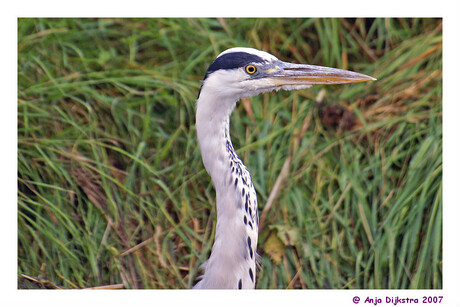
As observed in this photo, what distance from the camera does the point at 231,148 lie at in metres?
1.62

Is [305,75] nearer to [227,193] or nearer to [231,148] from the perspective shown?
[231,148]

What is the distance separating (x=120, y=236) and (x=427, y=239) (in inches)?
51.2

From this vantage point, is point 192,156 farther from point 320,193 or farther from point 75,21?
point 75,21

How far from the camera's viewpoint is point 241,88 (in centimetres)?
164

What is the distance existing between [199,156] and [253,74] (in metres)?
0.61

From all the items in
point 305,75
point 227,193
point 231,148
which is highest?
point 305,75

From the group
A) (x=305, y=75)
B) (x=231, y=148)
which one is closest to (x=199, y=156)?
(x=231, y=148)

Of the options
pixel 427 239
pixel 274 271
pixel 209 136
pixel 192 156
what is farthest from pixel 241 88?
pixel 427 239

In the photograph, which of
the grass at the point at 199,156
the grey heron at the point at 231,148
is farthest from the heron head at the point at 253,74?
the grass at the point at 199,156

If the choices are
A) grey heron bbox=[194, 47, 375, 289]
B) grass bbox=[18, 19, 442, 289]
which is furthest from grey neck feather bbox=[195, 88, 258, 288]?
grass bbox=[18, 19, 442, 289]

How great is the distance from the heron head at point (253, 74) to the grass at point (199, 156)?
526 millimetres

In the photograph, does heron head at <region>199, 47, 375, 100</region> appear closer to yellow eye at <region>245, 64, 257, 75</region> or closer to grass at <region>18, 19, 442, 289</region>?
yellow eye at <region>245, 64, 257, 75</region>

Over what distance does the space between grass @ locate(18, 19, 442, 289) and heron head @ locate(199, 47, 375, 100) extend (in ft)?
1.73

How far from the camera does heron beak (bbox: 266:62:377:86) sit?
5.42ft
